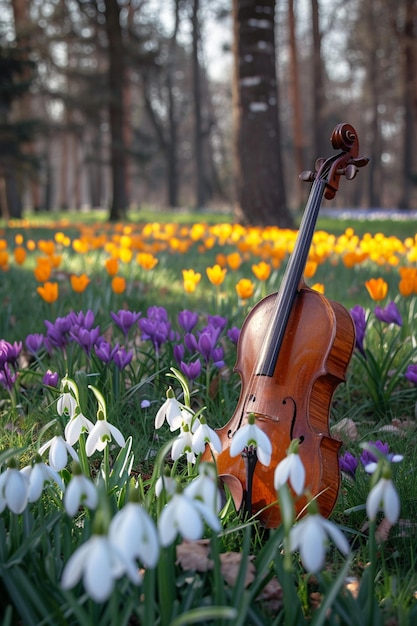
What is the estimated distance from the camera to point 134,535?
2.72 ft

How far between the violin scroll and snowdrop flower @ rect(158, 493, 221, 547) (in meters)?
1.29

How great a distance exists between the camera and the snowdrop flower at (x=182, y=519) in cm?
→ 89

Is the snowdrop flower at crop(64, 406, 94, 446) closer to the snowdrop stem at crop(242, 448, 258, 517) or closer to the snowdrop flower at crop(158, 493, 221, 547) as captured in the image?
the snowdrop stem at crop(242, 448, 258, 517)

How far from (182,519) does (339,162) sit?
4.74 feet

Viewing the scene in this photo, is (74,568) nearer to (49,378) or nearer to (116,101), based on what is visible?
(49,378)

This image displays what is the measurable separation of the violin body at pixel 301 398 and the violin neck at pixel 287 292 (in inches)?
1.9

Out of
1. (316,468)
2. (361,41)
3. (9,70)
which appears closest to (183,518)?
(316,468)

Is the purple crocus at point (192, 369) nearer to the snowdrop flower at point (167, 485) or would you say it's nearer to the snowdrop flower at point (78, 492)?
the snowdrop flower at point (167, 485)

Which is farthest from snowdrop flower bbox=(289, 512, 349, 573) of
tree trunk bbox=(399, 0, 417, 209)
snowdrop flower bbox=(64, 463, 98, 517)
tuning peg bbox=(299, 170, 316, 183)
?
tree trunk bbox=(399, 0, 417, 209)

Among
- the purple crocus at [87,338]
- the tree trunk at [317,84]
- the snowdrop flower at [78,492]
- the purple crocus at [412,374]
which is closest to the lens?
the snowdrop flower at [78,492]

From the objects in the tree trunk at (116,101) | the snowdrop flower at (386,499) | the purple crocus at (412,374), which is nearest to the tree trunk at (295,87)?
the tree trunk at (116,101)

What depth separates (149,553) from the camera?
88 centimetres

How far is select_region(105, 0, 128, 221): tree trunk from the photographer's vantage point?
45.5 ft

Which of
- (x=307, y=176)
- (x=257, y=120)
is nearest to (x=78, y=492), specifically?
(x=307, y=176)
